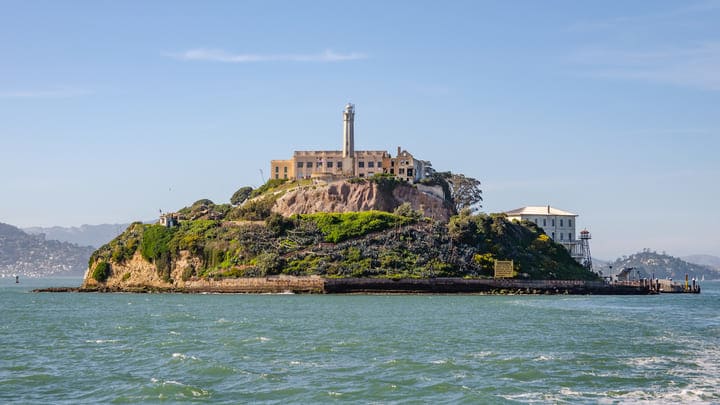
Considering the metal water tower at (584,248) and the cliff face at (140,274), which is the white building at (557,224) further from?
the cliff face at (140,274)

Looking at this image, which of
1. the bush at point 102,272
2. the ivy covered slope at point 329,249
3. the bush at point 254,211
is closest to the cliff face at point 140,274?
the ivy covered slope at point 329,249

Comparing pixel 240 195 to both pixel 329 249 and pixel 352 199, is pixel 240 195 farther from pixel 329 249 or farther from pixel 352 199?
pixel 329 249

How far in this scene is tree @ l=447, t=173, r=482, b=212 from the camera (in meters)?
152

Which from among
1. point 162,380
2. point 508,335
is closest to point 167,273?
point 508,335

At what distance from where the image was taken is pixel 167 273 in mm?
116875

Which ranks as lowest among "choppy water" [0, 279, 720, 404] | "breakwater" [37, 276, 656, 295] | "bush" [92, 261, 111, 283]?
"choppy water" [0, 279, 720, 404]

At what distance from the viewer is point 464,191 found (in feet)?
502

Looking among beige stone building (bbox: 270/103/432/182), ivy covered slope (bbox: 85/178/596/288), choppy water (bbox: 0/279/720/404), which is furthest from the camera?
beige stone building (bbox: 270/103/432/182)

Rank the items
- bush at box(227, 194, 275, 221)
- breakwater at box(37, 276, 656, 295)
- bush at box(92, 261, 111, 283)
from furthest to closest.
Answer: bush at box(92, 261, 111, 283)
bush at box(227, 194, 275, 221)
breakwater at box(37, 276, 656, 295)

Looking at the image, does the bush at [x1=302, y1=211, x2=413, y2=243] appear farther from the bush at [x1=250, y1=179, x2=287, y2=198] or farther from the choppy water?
the choppy water

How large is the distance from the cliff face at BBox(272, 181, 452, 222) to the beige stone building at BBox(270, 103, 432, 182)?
439cm

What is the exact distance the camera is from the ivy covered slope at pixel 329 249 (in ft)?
351

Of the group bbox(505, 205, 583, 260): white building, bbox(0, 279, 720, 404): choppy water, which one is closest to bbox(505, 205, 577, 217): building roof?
bbox(505, 205, 583, 260): white building

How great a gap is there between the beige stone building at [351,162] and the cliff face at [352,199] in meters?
4.39
